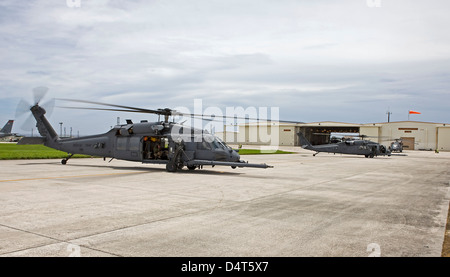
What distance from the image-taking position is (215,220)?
7.38 m

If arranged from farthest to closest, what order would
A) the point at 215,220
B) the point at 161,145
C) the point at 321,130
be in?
the point at 321,130 < the point at 161,145 < the point at 215,220

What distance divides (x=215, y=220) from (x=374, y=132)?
3452 inches

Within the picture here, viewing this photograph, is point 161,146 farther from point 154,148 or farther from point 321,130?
point 321,130

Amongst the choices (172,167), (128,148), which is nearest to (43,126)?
(128,148)

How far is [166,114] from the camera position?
57.3 ft

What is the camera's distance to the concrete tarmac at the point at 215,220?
547cm

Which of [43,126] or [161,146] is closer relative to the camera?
[161,146]

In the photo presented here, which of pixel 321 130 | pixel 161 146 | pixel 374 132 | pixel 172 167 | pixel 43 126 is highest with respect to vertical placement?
pixel 321 130

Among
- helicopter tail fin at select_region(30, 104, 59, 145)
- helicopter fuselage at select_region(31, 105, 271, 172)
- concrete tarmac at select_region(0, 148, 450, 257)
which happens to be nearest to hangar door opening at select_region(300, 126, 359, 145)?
helicopter tail fin at select_region(30, 104, 59, 145)

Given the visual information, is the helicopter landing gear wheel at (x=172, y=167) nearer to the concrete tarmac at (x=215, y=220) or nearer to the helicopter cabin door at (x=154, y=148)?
the helicopter cabin door at (x=154, y=148)

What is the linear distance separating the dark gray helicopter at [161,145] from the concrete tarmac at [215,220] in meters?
4.59

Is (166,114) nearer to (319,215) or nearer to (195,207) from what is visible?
(195,207)

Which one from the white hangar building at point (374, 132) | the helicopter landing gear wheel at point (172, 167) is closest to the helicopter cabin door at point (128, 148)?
the helicopter landing gear wheel at point (172, 167)

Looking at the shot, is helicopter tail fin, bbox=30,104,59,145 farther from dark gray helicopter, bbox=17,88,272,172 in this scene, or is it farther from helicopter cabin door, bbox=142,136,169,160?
helicopter cabin door, bbox=142,136,169,160
